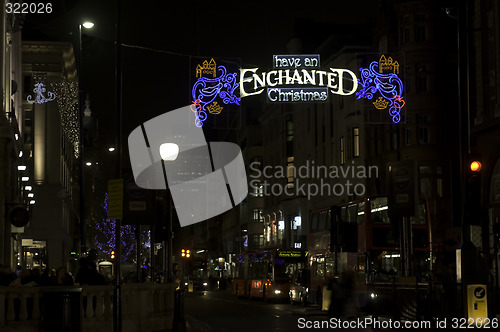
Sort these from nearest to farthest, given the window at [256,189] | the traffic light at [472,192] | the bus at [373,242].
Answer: the traffic light at [472,192] < the bus at [373,242] < the window at [256,189]

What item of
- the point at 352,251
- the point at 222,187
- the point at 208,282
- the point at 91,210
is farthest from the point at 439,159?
the point at 222,187

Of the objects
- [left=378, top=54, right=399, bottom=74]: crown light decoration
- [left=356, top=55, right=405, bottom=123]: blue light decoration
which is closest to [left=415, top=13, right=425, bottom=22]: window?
[left=356, top=55, right=405, bottom=123]: blue light decoration

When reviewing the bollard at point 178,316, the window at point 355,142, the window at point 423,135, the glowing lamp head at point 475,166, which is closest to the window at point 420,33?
the window at point 423,135

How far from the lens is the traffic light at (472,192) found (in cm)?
1938

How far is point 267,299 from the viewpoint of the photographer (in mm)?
49750

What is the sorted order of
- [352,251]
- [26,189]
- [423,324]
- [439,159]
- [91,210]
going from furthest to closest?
[91,210], [439,159], [26,189], [352,251], [423,324]

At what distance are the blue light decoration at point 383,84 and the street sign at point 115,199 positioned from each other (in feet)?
56.9

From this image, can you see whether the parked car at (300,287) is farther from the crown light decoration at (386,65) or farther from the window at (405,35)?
the window at (405,35)

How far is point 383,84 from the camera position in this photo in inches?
1361

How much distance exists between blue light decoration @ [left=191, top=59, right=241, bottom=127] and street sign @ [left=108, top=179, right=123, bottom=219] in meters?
13.5

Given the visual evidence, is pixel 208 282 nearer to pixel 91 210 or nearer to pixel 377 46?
pixel 91 210

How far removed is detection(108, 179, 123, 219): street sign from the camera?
60.2ft

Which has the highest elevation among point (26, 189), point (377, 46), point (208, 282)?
point (377, 46)

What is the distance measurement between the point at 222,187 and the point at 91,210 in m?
43.3
